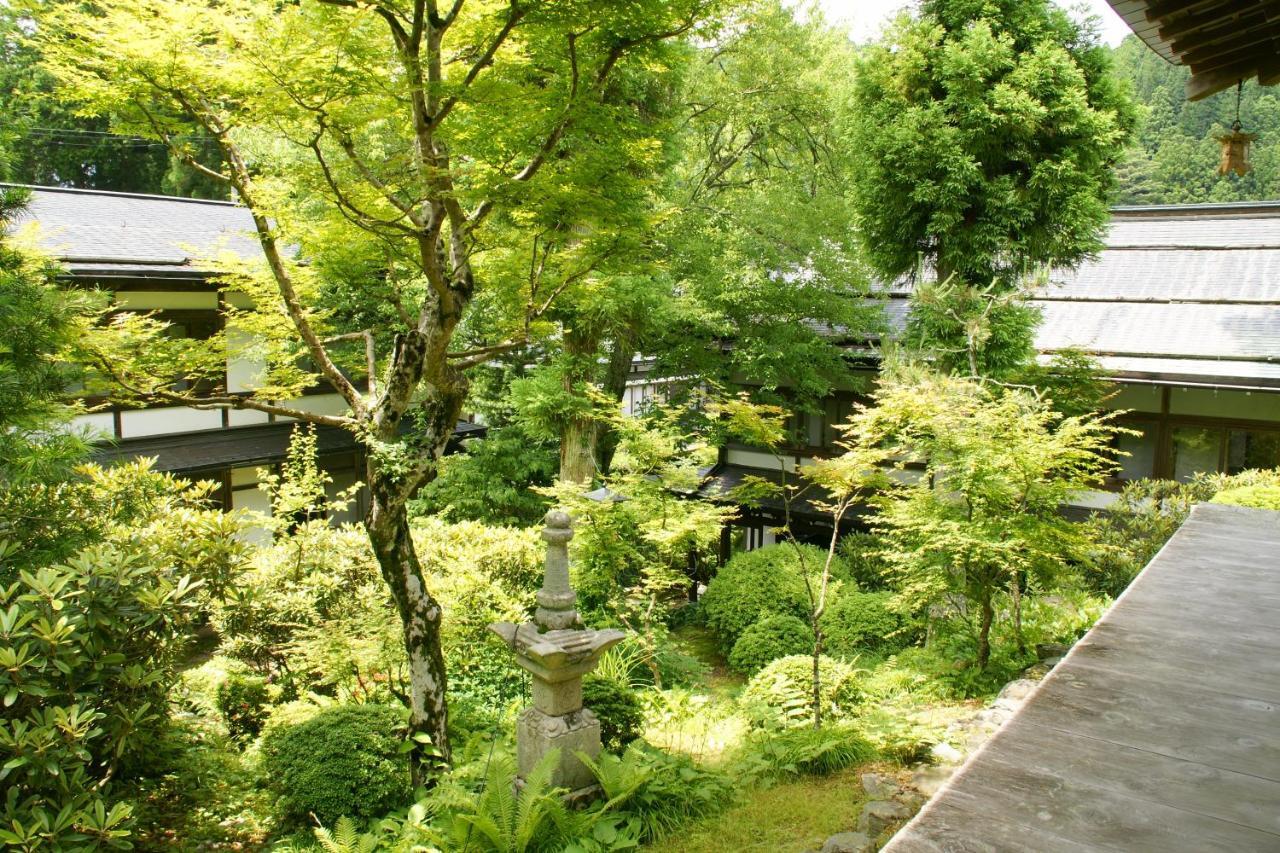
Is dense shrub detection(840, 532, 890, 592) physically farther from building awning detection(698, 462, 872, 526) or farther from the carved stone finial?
the carved stone finial

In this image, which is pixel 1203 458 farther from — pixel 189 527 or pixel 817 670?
pixel 189 527

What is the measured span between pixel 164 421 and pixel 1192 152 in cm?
3092

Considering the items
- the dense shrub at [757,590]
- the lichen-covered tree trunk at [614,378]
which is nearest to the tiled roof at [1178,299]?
the lichen-covered tree trunk at [614,378]

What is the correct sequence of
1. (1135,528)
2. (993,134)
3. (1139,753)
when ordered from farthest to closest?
(993,134) → (1135,528) → (1139,753)

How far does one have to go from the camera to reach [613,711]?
7.97m

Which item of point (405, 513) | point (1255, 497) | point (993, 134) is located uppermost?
point (993, 134)

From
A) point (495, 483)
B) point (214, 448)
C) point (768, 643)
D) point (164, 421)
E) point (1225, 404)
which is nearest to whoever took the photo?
point (768, 643)

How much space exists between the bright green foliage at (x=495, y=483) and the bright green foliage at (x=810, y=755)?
27.0ft

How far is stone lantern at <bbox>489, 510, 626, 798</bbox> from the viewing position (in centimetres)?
686

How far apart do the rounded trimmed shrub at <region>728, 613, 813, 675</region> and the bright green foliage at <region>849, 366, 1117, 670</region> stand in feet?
7.53

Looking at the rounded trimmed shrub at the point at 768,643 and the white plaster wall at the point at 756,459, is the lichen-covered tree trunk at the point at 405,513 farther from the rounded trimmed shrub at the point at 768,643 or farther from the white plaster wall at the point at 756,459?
the white plaster wall at the point at 756,459

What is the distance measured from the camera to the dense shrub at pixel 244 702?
8.85 metres

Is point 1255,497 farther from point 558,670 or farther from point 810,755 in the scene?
point 558,670

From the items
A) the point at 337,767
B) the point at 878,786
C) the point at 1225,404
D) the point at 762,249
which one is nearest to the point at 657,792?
the point at 878,786
